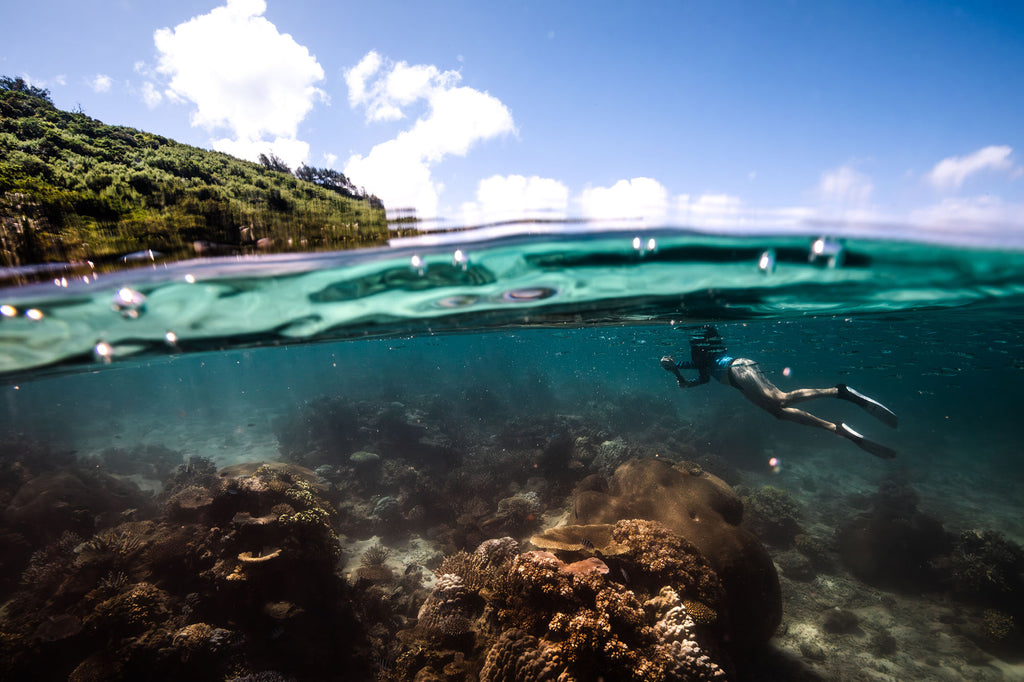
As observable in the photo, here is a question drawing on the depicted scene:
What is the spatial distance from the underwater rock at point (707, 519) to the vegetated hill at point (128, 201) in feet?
27.6

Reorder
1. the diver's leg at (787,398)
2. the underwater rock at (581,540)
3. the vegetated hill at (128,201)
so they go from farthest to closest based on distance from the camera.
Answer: the diver's leg at (787,398) → the underwater rock at (581,540) → the vegetated hill at (128,201)

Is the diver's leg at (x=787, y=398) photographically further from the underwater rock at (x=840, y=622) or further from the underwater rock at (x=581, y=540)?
the underwater rock at (x=581, y=540)

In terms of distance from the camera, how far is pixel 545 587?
5539mm

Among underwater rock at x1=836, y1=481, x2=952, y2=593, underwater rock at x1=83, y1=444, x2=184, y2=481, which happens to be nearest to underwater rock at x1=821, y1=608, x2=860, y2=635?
underwater rock at x1=836, y1=481, x2=952, y2=593

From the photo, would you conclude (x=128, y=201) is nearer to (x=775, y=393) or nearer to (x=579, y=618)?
(x=579, y=618)

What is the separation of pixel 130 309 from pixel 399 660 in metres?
8.51

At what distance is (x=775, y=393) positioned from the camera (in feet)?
41.2

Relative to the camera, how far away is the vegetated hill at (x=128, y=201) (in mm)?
5418

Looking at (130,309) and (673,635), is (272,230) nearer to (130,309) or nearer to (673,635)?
(130,309)

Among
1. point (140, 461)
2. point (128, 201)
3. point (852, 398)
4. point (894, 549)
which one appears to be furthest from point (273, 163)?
point (140, 461)

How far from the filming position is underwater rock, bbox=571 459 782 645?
7.76 m

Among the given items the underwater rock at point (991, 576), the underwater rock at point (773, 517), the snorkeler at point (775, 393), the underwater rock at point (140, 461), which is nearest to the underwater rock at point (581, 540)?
the snorkeler at point (775, 393)

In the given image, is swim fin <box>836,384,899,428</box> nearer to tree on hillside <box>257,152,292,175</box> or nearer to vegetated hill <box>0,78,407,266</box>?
vegetated hill <box>0,78,407,266</box>

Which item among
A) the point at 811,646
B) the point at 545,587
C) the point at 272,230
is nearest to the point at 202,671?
the point at 545,587
